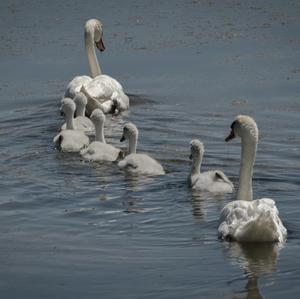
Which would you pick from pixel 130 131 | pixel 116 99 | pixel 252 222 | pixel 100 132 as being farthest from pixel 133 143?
pixel 252 222

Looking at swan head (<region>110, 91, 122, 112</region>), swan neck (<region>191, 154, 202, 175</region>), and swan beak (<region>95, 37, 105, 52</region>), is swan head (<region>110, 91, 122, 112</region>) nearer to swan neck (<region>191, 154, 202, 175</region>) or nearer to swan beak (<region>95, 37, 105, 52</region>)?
swan beak (<region>95, 37, 105, 52</region>)

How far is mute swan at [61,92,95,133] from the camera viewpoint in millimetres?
16844

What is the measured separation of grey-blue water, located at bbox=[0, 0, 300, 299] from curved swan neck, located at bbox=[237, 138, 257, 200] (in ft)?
1.26

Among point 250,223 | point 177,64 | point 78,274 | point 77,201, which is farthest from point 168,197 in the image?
point 177,64

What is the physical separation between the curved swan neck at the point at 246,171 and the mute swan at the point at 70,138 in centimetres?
355

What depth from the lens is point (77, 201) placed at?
12625mm

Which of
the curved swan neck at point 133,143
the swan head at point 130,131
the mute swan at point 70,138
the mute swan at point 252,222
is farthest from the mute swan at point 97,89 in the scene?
the mute swan at point 252,222

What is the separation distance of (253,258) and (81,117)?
7.02m

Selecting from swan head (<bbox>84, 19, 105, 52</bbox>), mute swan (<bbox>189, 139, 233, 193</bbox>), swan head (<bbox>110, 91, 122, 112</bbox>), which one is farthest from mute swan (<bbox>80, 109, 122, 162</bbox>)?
swan head (<bbox>84, 19, 105, 52</bbox>)

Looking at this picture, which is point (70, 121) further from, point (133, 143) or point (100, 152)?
point (133, 143)

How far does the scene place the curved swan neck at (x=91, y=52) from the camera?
62.9 feet

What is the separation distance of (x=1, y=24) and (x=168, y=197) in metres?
10.1

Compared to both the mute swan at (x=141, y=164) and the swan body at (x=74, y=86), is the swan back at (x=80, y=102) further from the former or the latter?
the mute swan at (x=141, y=164)

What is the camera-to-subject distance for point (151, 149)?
15273 millimetres
